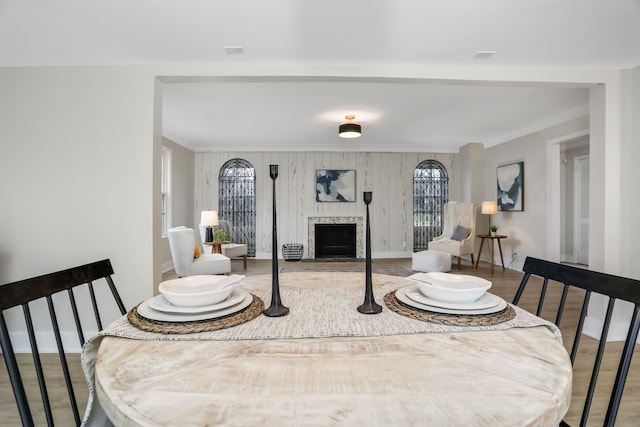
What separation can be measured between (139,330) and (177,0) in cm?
Result: 182

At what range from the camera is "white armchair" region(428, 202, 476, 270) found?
18.0ft

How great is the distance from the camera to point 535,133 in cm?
488

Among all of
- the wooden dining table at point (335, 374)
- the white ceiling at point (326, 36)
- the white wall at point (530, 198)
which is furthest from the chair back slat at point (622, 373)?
the white wall at point (530, 198)

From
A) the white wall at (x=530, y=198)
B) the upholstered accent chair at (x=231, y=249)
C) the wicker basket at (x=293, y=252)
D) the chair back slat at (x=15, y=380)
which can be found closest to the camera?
the chair back slat at (x=15, y=380)

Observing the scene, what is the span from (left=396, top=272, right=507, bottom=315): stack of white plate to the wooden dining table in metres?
0.07

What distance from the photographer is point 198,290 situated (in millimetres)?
909

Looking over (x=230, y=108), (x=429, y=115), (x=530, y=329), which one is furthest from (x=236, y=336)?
(x=429, y=115)

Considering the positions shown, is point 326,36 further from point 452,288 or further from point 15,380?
point 15,380

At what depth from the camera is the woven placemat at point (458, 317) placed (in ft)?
2.70

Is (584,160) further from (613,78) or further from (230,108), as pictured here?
(230,108)

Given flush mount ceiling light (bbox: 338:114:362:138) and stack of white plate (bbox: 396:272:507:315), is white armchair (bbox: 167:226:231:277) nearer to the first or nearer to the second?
flush mount ceiling light (bbox: 338:114:362:138)

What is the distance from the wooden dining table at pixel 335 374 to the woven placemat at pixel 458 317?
0.02m

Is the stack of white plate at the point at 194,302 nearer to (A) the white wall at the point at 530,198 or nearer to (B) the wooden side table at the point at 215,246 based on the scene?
(B) the wooden side table at the point at 215,246

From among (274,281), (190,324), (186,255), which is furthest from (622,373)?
(186,255)
